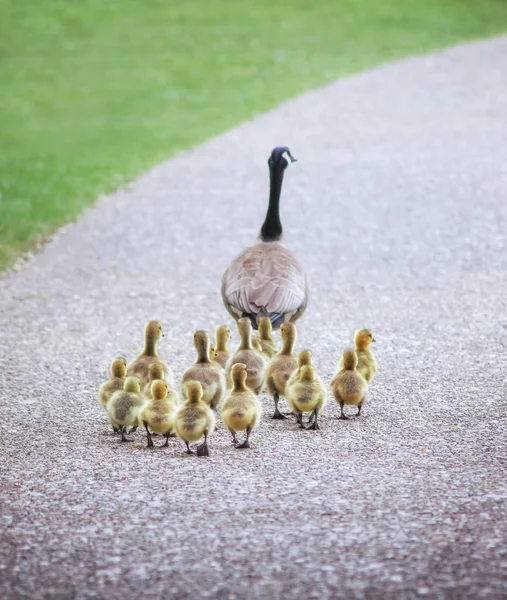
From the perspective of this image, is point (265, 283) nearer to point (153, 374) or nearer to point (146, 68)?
point (153, 374)

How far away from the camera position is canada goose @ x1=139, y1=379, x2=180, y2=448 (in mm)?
6172

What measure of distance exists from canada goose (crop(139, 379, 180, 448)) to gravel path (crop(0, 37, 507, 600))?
17 cm

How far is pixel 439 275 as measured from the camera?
11.0 meters

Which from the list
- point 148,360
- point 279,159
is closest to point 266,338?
point 148,360

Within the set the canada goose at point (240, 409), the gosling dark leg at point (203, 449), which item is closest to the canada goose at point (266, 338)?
the canada goose at point (240, 409)

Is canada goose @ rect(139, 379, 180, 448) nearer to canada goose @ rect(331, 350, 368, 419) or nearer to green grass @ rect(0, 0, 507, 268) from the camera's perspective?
canada goose @ rect(331, 350, 368, 419)

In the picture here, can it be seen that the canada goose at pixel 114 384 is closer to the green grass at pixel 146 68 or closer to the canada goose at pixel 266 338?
the canada goose at pixel 266 338

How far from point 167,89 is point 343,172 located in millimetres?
8596

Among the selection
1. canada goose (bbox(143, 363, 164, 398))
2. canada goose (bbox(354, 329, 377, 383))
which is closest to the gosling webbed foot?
canada goose (bbox(143, 363, 164, 398))

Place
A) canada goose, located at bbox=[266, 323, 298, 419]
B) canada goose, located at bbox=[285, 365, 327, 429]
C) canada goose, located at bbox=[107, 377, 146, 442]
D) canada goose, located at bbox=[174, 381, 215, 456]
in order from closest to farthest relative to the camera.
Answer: canada goose, located at bbox=[174, 381, 215, 456], canada goose, located at bbox=[107, 377, 146, 442], canada goose, located at bbox=[285, 365, 327, 429], canada goose, located at bbox=[266, 323, 298, 419]

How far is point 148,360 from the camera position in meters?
7.02

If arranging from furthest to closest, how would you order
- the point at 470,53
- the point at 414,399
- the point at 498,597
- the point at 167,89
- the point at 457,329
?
1. the point at 470,53
2. the point at 167,89
3. the point at 457,329
4. the point at 414,399
5. the point at 498,597

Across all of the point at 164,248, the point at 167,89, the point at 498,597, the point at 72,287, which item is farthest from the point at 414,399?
the point at 167,89

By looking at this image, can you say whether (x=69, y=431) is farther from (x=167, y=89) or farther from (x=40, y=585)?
(x=167, y=89)
